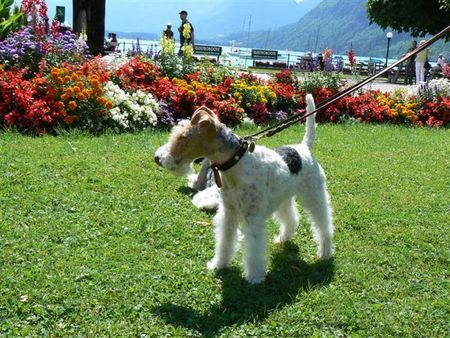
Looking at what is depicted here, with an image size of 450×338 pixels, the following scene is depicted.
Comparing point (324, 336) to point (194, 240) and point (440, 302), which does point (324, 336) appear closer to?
point (440, 302)

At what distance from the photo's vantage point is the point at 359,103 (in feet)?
39.1

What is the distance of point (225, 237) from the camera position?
3.93m

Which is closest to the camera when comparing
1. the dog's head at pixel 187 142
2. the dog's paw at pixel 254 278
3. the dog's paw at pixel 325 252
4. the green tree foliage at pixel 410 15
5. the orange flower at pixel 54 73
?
the dog's head at pixel 187 142

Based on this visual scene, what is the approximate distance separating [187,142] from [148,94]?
237 inches

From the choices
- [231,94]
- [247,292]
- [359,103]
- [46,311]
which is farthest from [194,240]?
[359,103]

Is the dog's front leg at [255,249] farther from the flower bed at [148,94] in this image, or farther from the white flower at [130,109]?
the white flower at [130,109]

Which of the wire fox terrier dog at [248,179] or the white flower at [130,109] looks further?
the white flower at [130,109]

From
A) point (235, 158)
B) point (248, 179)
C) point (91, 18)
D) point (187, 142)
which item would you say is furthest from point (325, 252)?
point (91, 18)

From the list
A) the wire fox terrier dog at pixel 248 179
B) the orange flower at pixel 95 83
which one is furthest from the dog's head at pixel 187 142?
the orange flower at pixel 95 83

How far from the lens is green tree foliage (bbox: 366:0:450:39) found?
31.2 m

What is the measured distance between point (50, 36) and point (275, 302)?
7.43 m

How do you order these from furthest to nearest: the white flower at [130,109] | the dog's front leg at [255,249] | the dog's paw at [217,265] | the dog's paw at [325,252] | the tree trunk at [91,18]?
1. the tree trunk at [91,18]
2. the white flower at [130,109]
3. the dog's paw at [325,252]
4. the dog's paw at [217,265]
5. the dog's front leg at [255,249]

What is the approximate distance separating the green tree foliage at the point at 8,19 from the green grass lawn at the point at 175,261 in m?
3.81

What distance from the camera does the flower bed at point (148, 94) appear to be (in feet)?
25.9
